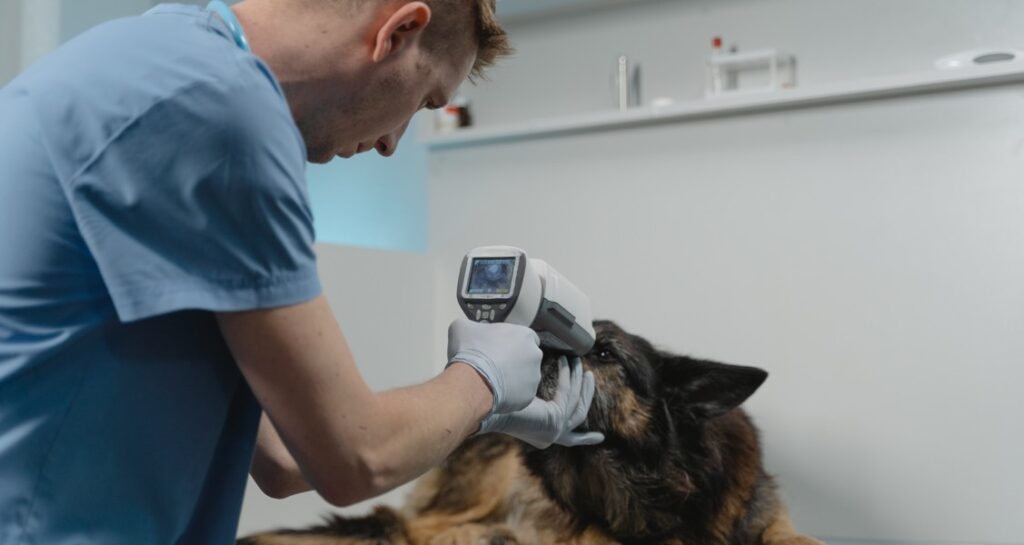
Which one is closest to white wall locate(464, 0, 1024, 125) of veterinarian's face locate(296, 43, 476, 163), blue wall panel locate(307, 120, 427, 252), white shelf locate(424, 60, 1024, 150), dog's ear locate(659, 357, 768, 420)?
white shelf locate(424, 60, 1024, 150)

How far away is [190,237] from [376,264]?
1.96 m

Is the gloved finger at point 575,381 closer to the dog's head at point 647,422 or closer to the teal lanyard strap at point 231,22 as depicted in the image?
the dog's head at point 647,422

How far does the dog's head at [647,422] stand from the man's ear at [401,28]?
109 cm

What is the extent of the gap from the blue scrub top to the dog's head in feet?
3.85

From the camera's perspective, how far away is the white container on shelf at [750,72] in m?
2.61

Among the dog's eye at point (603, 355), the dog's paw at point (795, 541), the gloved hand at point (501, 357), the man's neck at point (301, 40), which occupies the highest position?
the man's neck at point (301, 40)

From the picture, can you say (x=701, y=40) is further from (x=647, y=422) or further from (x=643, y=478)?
(x=643, y=478)

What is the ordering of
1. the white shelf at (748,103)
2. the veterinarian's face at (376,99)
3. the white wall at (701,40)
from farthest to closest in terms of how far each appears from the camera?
the white wall at (701,40)
the white shelf at (748,103)
the veterinarian's face at (376,99)

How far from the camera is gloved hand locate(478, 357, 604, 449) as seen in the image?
4.13 ft

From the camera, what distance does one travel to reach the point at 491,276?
51.9 inches

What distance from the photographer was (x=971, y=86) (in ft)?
7.83

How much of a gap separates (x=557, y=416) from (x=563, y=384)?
0.09 metres

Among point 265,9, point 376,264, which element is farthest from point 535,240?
point 265,9

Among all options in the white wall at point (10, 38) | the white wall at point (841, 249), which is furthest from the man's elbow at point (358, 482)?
the white wall at point (841, 249)
